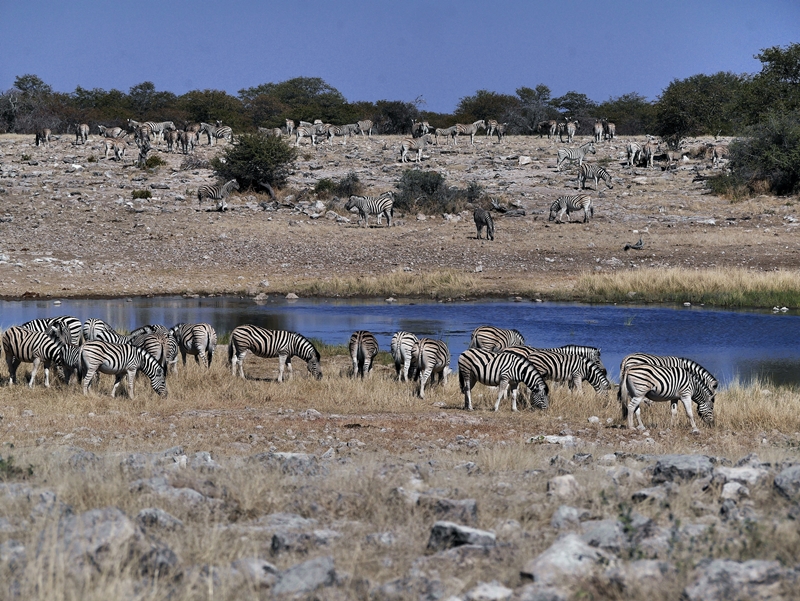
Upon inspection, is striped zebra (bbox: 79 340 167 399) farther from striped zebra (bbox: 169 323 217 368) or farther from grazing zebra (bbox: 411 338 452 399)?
grazing zebra (bbox: 411 338 452 399)

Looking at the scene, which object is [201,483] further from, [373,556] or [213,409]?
[213,409]

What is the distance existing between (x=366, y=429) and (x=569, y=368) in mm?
4643

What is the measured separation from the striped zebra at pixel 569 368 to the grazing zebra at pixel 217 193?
24.0m

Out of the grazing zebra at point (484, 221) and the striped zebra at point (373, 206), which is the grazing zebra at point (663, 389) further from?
the striped zebra at point (373, 206)

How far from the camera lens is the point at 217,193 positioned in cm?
3747

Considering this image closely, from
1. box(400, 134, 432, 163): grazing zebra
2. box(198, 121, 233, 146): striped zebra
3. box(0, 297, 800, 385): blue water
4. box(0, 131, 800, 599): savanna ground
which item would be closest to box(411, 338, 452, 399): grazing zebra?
box(0, 131, 800, 599): savanna ground

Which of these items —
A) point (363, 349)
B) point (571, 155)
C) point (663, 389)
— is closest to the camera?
point (663, 389)

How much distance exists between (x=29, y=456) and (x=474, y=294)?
2007cm

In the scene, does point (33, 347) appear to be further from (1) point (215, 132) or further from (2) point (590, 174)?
(1) point (215, 132)

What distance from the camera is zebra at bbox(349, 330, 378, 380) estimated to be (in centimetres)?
1571

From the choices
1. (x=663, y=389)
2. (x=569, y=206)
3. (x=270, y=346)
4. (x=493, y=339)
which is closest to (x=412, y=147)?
(x=569, y=206)

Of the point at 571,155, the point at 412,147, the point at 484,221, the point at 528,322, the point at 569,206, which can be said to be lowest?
the point at 528,322

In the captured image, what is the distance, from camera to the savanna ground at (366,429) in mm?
5199

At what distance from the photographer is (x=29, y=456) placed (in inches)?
307
